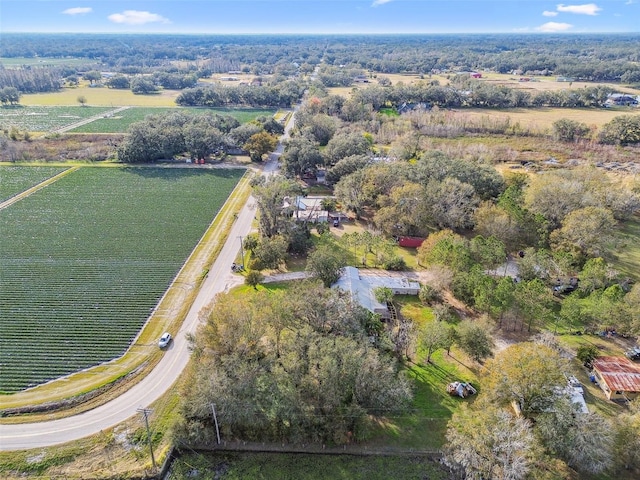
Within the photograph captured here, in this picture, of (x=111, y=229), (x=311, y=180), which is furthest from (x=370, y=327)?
(x=311, y=180)

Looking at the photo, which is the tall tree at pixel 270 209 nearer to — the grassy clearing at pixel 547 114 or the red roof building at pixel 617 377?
the red roof building at pixel 617 377

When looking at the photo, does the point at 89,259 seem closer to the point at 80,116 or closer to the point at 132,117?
the point at 132,117

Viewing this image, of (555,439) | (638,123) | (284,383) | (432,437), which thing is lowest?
(432,437)

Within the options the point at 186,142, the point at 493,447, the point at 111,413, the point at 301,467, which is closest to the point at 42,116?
the point at 186,142

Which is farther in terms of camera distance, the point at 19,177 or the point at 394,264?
the point at 19,177

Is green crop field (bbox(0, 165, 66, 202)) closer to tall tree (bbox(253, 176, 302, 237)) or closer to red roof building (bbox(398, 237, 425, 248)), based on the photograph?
tall tree (bbox(253, 176, 302, 237))

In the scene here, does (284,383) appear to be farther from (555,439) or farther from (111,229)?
(111,229)

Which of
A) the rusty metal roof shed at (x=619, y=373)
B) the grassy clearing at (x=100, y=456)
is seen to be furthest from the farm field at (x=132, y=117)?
the rusty metal roof shed at (x=619, y=373)
